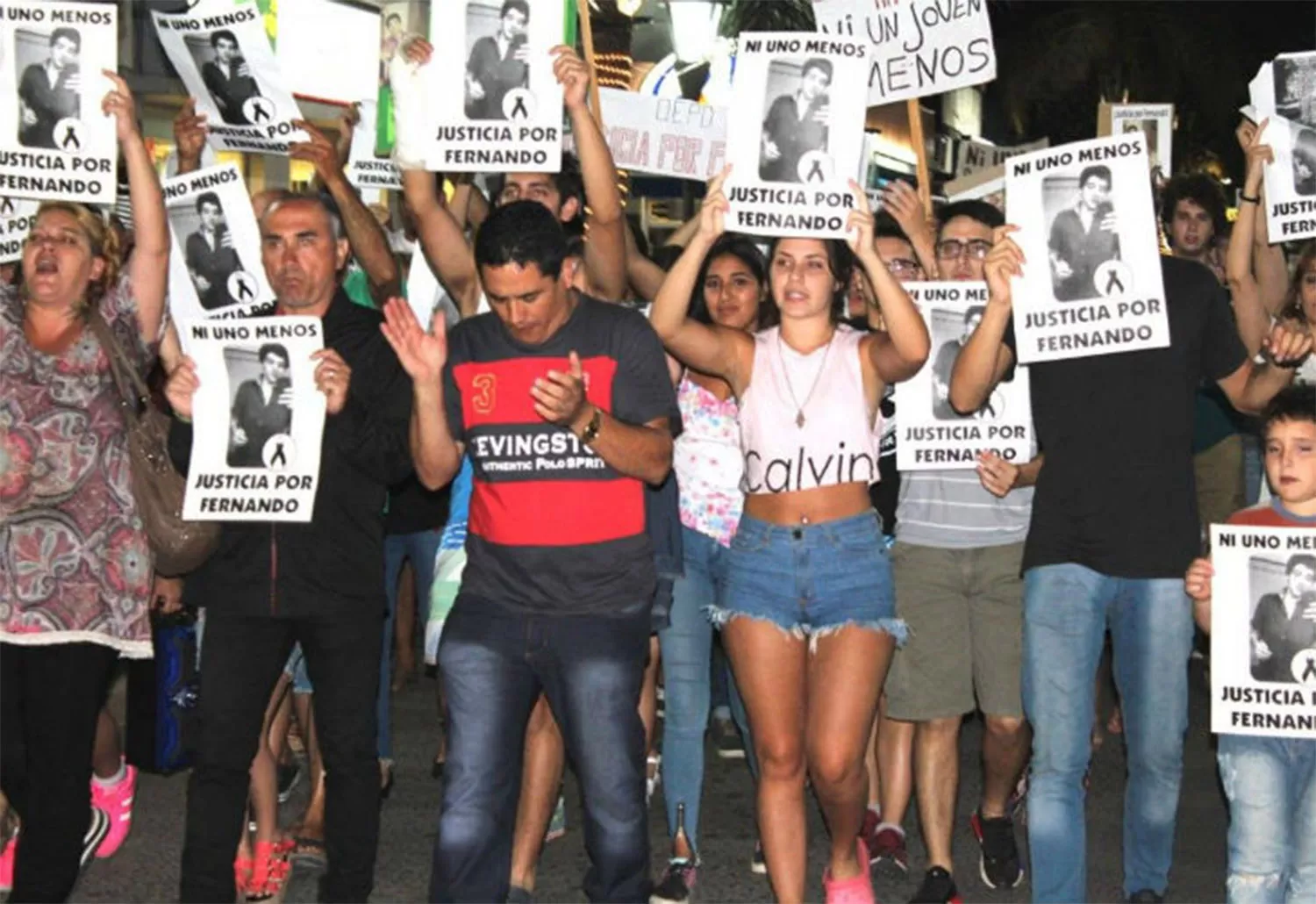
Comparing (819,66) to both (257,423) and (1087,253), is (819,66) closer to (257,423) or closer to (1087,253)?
(1087,253)

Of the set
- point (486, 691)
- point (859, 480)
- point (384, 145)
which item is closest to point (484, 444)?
point (486, 691)

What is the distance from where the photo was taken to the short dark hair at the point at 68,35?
7.18 meters

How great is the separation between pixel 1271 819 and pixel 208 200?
4080mm

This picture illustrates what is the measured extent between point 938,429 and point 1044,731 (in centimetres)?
124

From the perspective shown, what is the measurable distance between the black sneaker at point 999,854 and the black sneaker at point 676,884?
1.11 meters

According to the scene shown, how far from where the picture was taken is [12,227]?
7.87 metres

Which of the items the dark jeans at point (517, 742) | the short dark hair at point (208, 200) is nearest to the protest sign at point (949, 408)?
the dark jeans at point (517, 742)

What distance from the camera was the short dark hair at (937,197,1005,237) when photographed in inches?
313

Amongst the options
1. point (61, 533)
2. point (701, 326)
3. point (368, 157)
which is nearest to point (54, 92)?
point (61, 533)

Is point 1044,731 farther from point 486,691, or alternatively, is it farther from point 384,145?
point 384,145

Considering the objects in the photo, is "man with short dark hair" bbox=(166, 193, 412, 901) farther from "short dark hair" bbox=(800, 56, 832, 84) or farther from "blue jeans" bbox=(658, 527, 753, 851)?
"short dark hair" bbox=(800, 56, 832, 84)

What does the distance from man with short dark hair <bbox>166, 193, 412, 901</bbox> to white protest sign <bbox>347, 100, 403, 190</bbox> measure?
9.18 ft

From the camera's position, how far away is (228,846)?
6602mm

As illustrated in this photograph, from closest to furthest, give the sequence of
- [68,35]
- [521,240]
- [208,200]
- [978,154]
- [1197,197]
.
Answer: [521,240]
[68,35]
[208,200]
[1197,197]
[978,154]
